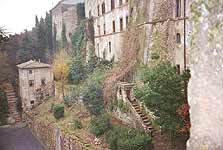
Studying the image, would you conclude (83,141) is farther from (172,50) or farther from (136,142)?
(172,50)

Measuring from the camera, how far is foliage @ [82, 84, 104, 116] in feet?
77.3

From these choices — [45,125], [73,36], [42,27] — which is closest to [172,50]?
[45,125]

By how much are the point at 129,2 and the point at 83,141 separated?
39.6 feet

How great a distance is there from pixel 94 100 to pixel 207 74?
1970 cm

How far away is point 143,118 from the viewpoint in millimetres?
18891

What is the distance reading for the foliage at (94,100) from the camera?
23.5 metres

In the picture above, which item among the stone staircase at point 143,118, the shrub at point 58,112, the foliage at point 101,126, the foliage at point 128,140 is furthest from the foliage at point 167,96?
the shrub at point 58,112

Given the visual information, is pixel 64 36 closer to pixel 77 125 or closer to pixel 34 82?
pixel 34 82

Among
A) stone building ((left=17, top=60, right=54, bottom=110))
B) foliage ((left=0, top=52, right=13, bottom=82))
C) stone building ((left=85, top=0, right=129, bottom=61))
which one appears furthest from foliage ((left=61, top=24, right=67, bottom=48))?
stone building ((left=85, top=0, right=129, bottom=61))

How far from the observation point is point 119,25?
2886 centimetres

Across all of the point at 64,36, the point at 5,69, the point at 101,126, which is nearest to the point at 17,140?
the point at 5,69

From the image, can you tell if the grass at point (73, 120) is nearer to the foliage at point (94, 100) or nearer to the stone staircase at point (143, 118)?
the foliage at point (94, 100)

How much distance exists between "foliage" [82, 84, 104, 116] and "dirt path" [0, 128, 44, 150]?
8.12m

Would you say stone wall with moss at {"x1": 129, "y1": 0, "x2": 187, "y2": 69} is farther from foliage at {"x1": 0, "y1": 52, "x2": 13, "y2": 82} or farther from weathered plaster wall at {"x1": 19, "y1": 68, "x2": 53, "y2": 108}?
foliage at {"x1": 0, "y1": 52, "x2": 13, "y2": 82}
